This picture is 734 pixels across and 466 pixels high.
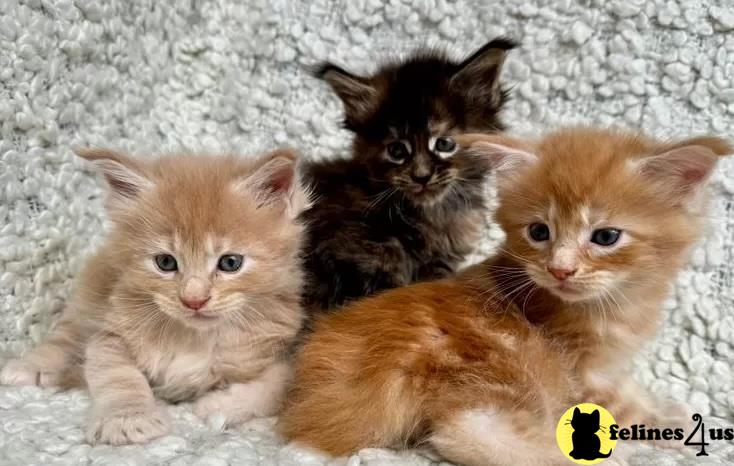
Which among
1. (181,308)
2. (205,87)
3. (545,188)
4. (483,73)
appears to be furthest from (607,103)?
(181,308)

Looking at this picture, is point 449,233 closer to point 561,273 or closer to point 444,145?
point 444,145

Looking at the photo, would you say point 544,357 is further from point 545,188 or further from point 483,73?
point 483,73

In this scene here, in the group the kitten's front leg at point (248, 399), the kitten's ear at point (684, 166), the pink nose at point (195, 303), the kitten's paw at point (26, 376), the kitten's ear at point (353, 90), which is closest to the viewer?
the kitten's ear at point (684, 166)

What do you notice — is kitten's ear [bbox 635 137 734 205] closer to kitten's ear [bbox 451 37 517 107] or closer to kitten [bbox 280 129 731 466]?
kitten [bbox 280 129 731 466]

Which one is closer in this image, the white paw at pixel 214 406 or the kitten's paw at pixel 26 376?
the white paw at pixel 214 406

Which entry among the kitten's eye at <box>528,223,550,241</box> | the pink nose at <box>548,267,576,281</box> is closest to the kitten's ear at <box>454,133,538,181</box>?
the kitten's eye at <box>528,223,550,241</box>

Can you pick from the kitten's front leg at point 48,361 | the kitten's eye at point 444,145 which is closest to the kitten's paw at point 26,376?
the kitten's front leg at point 48,361

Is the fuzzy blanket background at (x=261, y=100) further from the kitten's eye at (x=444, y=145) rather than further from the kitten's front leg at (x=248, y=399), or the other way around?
the kitten's eye at (x=444, y=145)
